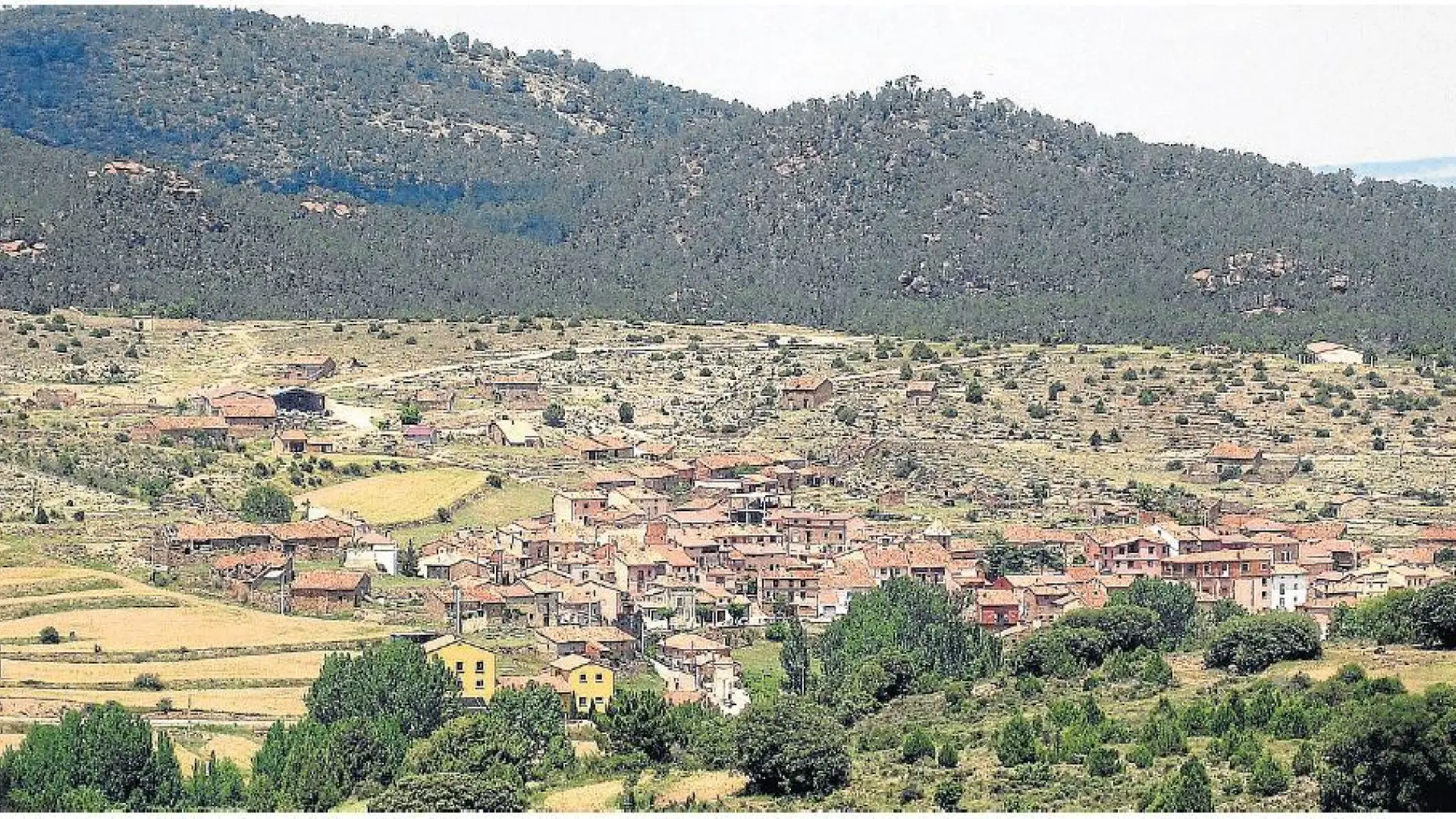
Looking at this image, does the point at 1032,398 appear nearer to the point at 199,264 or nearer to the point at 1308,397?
the point at 1308,397

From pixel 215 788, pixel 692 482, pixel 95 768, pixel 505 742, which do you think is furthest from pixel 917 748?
pixel 692 482

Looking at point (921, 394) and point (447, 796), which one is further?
point (921, 394)

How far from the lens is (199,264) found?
449 ft

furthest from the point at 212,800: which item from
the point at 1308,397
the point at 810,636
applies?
the point at 1308,397

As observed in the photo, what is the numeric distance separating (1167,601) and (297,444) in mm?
35362

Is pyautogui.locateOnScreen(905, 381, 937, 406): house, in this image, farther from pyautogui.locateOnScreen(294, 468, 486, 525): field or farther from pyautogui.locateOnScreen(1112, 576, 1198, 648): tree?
pyautogui.locateOnScreen(1112, 576, 1198, 648): tree

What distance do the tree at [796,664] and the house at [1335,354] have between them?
178 ft

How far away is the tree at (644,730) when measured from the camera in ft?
168

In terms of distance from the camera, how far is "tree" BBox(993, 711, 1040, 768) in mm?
43969

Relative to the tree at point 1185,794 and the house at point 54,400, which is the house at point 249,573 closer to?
the house at point 54,400

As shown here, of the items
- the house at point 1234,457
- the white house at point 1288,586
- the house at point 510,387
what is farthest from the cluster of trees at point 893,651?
the house at point 510,387

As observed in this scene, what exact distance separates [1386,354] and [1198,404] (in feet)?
73.2

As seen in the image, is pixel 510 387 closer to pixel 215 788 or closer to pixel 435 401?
pixel 435 401

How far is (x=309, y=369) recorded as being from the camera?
10794cm
